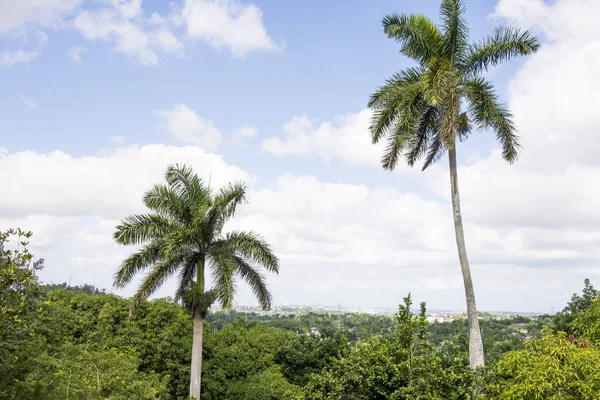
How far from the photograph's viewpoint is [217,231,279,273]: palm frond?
53.0 feet

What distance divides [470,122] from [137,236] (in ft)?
38.9

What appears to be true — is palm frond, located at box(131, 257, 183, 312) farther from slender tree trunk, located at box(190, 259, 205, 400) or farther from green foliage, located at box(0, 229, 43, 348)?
green foliage, located at box(0, 229, 43, 348)

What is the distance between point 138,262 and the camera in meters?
15.6

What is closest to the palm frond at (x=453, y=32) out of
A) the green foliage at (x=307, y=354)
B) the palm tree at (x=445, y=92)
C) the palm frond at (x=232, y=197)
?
the palm tree at (x=445, y=92)

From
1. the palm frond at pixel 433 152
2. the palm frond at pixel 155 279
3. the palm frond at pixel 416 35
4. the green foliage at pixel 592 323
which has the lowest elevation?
the green foliage at pixel 592 323

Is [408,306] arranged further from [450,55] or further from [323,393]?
[450,55]

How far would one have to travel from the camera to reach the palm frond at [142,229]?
1523 centimetres

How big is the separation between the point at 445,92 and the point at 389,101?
5.99 ft

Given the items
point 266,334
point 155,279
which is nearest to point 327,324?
point 266,334

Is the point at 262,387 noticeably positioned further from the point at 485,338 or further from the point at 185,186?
the point at 485,338

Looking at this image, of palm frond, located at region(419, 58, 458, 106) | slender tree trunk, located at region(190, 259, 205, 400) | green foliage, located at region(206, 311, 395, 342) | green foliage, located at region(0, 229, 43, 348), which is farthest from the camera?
green foliage, located at region(206, 311, 395, 342)

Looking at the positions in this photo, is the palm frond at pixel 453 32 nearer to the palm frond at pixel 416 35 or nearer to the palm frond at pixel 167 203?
the palm frond at pixel 416 35

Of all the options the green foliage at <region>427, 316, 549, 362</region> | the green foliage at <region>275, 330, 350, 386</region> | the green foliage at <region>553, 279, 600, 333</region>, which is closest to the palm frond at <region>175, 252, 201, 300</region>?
the green foliage at <region>427, 316, 549, 362</region>

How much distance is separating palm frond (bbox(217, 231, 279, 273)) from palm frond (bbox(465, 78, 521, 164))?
829cm
